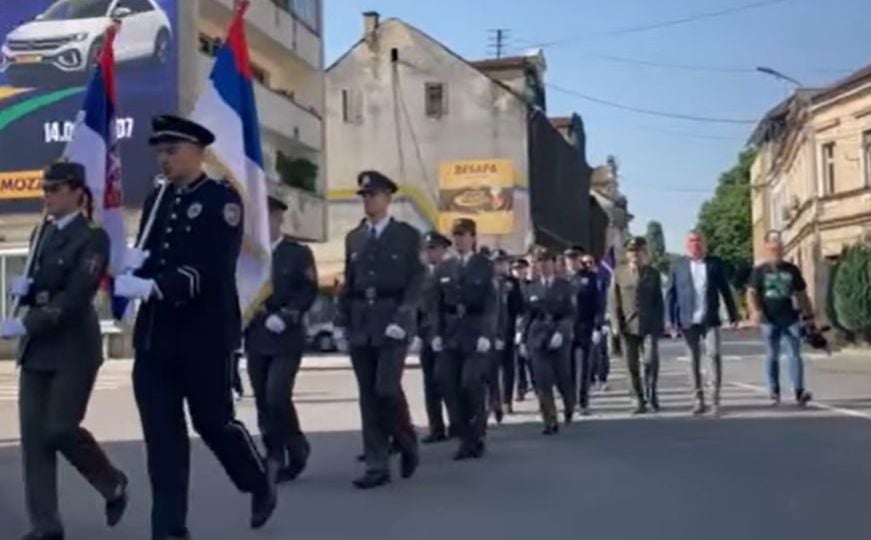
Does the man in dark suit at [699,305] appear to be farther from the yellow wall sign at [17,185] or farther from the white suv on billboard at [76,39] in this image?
the yellow wall sign at [17,185]

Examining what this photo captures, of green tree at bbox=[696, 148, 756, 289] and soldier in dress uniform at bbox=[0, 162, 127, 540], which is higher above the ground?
green tree at bbox=[696, 148, 756, 289]

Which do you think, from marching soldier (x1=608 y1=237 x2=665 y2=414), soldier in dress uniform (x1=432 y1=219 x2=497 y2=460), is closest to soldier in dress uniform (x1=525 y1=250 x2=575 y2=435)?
marching soldier (x1=608 y1=237 x2=665 y2=414)

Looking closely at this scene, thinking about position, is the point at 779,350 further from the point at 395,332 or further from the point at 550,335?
the point at 395,332

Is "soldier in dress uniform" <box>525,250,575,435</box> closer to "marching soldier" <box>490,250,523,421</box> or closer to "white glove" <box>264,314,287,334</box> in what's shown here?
"marching soldier" <box>490,250,523,421</box>

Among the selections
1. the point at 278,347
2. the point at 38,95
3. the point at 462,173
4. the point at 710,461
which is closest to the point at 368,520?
the point at 278,347

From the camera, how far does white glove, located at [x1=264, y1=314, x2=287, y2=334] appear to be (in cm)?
1030

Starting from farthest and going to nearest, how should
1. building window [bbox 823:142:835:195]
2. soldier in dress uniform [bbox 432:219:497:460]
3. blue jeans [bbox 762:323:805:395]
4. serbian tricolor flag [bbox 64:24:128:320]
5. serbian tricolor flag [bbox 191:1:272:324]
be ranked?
building window [bbox 823:142:835:195], blue jeans [bbox 762:323:805:395], soldier in dress uniform [bbox 432:219:497:460], serbian tricolor flag [bbox 64:24:128:320], serbian tricolor flag [bbox 191:1:272:324]

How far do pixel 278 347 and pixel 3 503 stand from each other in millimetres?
2044

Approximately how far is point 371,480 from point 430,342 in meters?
2.96

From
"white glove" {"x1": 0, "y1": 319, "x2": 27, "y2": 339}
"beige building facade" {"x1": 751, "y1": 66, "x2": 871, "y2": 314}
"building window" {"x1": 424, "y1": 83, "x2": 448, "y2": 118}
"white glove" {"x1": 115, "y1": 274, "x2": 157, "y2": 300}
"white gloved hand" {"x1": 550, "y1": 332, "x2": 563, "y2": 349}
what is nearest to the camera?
"white glove" {"x1": 115, "y1": 274, "x2": 157, "y2": 300}

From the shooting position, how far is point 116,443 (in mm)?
13820

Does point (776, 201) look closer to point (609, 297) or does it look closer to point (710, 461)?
point (609, 297)

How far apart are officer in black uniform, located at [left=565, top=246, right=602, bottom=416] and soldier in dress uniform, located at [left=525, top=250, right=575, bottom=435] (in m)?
0.46

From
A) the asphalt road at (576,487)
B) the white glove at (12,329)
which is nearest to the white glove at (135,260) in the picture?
the white glove at (12,329)
